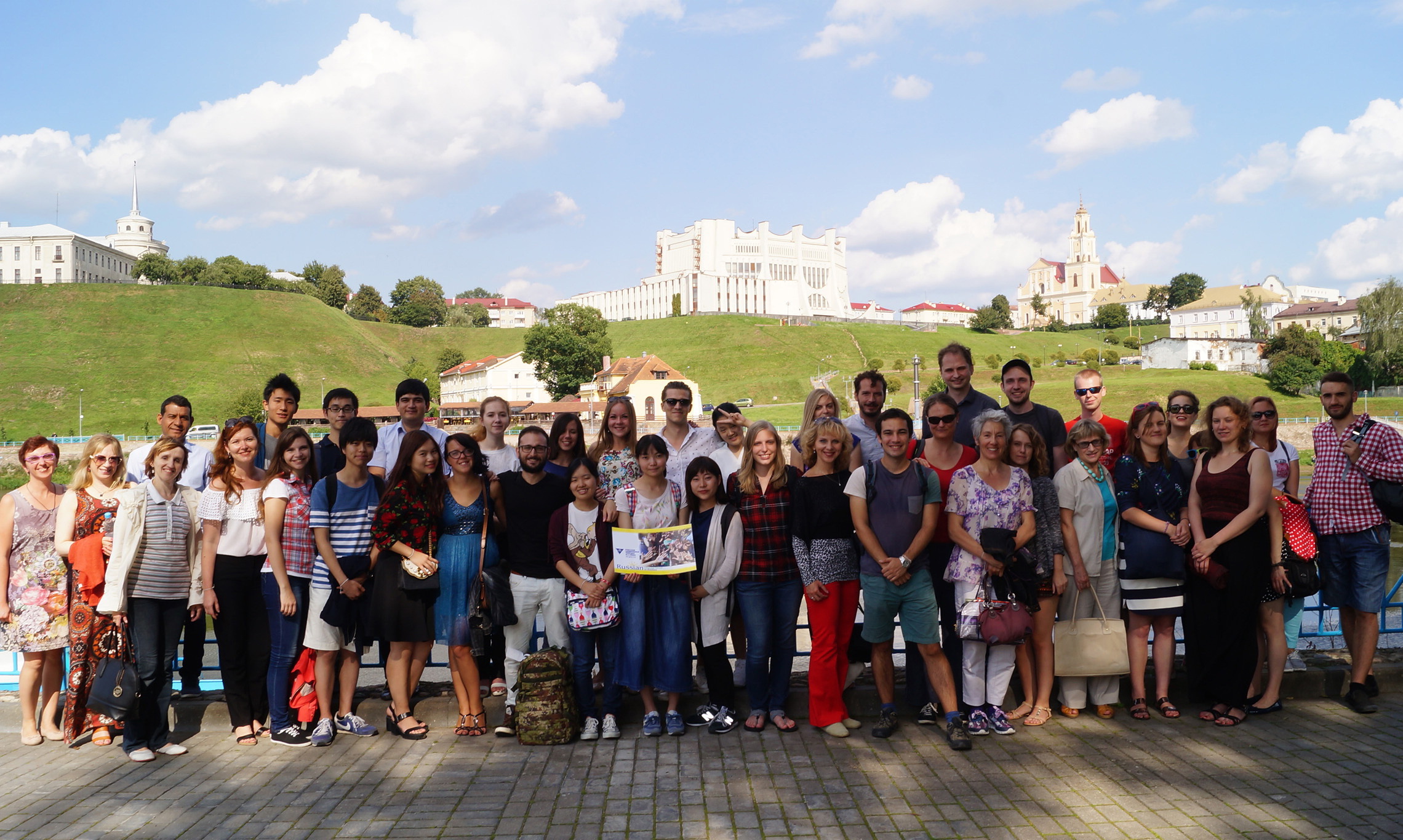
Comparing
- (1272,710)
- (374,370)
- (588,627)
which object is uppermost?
(374,370)

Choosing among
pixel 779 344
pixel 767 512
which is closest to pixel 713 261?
pixel 779 344

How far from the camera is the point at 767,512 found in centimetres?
543

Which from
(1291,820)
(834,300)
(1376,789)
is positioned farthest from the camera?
(834,300)

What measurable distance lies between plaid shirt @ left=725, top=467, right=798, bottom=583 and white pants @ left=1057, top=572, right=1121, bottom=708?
184 cm

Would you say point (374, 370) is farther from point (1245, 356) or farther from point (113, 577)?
point (1245, 356)

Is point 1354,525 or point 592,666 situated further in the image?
point 1354,525

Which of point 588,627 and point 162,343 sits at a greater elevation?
point 162,343

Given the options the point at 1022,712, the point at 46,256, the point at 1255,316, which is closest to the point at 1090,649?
the point at 1022,712

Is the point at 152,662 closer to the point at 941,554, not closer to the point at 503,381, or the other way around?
the point at 941,554

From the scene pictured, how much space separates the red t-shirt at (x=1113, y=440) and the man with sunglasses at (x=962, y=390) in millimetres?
666

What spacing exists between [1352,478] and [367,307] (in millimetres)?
121567

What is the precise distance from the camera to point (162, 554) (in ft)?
17.5

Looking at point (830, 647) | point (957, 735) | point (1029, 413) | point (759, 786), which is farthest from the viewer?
point (1029, 413)

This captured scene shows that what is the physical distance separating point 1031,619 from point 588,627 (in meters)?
2.82
